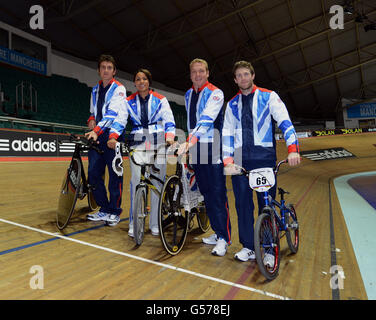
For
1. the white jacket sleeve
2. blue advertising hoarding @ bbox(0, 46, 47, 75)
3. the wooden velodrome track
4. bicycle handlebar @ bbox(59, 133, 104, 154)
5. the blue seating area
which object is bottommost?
the wooden velodrome track

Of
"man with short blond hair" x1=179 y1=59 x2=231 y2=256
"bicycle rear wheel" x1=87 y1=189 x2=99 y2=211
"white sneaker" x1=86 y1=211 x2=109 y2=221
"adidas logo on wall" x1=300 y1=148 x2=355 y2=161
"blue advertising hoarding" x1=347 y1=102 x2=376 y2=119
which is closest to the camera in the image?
"man with short blond hair" x1=179 y1=59 x2=231 y2=256

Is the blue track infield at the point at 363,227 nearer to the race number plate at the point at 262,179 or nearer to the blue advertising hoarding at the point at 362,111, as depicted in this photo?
the race number plate at the point at 262,179

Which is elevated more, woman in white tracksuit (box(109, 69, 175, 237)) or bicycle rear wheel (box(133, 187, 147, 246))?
woman in white tracksuit (box(109, 69, 175, 237))

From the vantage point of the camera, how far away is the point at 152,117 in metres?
2.48

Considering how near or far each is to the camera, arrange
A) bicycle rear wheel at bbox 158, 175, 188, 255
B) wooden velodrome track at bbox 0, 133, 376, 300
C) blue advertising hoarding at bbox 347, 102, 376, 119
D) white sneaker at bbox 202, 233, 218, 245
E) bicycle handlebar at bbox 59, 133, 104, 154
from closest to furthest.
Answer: wooden velodrome track at bbox 0, 133, 376, 300 → bicycle rear wheel at bbox 158, 175, 188, 255 → white sneaker at bbox 202, 233, 218, 245 → bicycle handlebar at bbox 59, 133, 104, 154 → blue advertising hoarding at bbox 347, 102, 376, 119

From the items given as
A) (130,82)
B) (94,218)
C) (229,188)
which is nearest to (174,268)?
(94,218)

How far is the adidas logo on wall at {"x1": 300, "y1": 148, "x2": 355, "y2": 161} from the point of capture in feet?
41.0

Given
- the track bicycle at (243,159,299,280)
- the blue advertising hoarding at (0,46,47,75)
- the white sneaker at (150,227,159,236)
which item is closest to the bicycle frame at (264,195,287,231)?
the track bicycle at (243,159,299,280)

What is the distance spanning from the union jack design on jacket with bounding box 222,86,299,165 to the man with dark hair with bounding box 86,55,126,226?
1.10 m

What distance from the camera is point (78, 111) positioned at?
1265 cm

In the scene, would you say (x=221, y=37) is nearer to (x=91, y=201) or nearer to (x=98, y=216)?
(x=91, y=201)

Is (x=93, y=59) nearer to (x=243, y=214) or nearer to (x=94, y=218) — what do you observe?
(x=94, y=218)

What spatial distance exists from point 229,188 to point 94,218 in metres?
3.46

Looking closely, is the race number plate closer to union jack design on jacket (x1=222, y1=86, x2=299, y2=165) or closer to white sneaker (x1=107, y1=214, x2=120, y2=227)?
union jack design on jacket (x1=222, y1=86, x2=299, y2=165)
